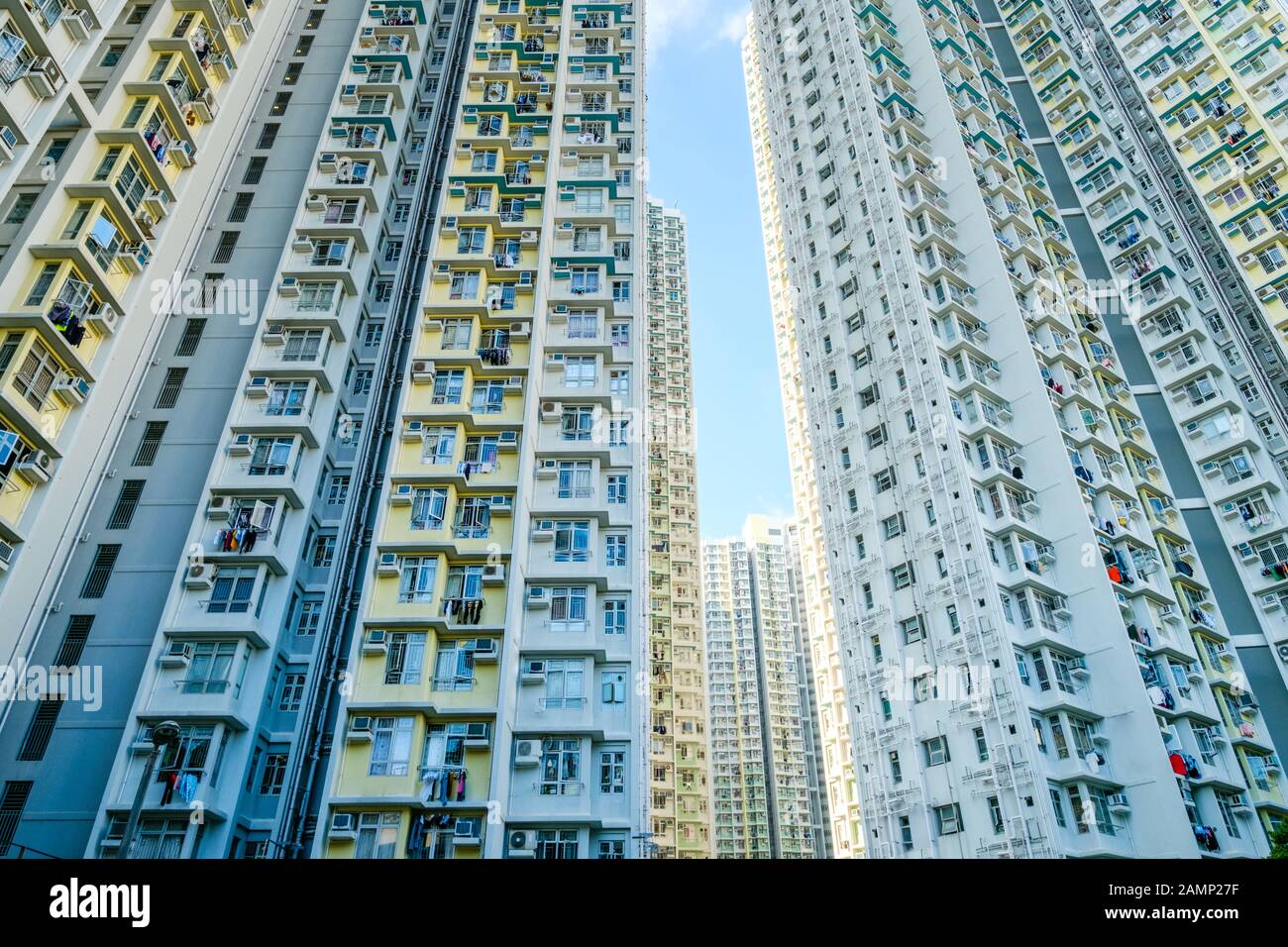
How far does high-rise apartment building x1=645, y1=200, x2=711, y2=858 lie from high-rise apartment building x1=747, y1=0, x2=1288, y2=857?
1059 centimetres

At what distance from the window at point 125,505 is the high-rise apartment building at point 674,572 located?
2741 centimetres

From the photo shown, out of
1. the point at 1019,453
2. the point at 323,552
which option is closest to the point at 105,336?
the point at 323,552

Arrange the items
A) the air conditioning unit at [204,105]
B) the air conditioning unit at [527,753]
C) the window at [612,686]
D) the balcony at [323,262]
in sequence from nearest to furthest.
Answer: the air conditioning unit at [527,753]
the window at [612,686]
the air conditioning unit at [204,105]
the balcony at [323,262]

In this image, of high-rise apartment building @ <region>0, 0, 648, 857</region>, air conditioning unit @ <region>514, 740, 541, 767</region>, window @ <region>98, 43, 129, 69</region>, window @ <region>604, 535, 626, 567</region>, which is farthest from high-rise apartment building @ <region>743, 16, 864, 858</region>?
window @ <region>98, 43, 129, 69</region>

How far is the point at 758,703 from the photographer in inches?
3563

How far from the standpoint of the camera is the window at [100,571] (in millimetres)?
30031

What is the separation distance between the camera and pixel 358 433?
36.9m

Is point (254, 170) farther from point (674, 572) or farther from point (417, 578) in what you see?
point (674, 572)

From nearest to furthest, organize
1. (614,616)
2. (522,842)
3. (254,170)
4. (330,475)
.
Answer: (522,842), (614,616), (330,475), (254,170)

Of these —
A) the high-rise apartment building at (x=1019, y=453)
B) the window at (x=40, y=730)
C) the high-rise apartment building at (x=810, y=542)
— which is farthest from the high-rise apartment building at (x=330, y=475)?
the high-rise apartment building at (x=810, y=542)

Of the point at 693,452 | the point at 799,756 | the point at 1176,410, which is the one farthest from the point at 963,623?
the point at 799,756

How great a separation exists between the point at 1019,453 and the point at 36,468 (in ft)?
116

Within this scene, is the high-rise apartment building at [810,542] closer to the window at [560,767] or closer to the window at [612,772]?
the window at [612,772]
